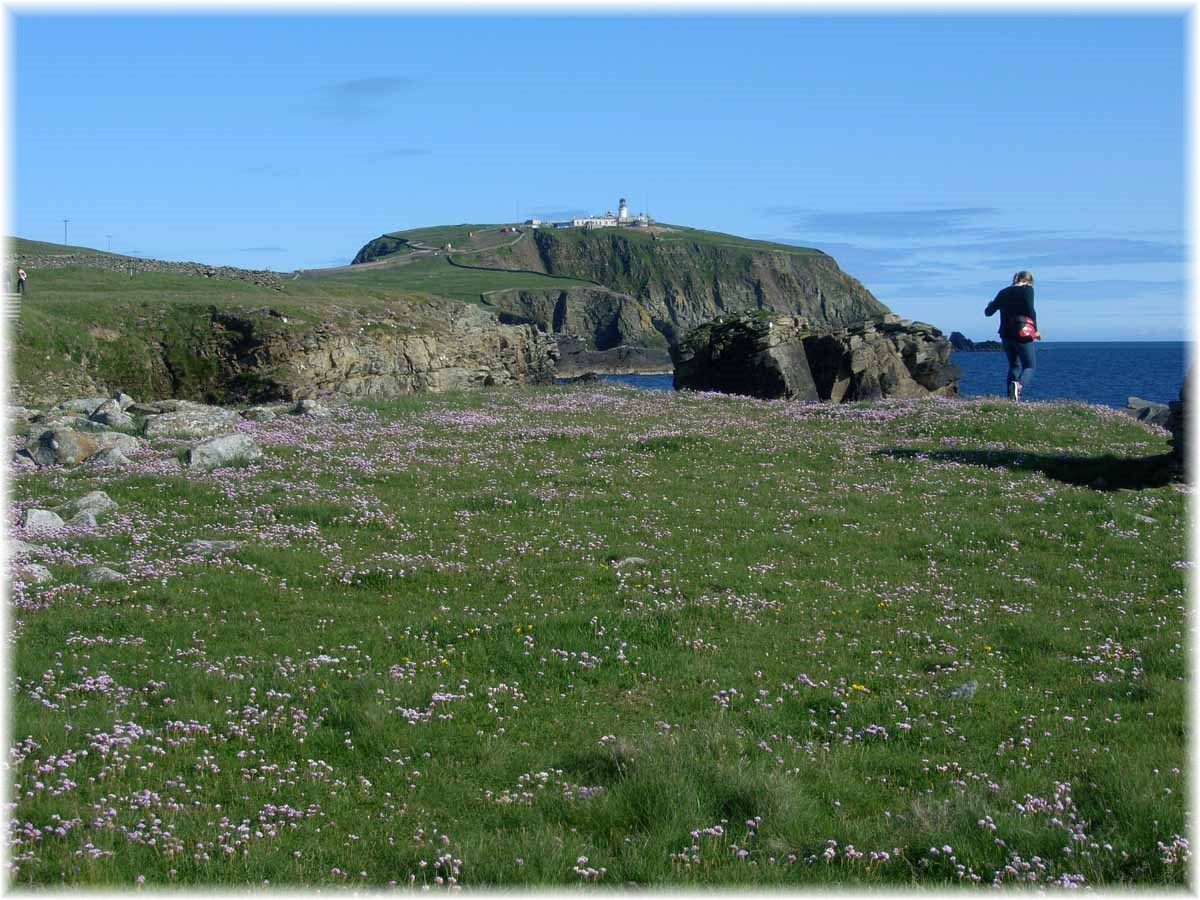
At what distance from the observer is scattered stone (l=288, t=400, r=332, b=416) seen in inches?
1176

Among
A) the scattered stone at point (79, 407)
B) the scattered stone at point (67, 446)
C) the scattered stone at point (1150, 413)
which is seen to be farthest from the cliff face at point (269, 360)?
the scattered stone at point (1150, 413)

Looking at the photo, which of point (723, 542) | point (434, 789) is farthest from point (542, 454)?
point (434, 789)

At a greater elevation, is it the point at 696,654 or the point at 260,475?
the point at 260,475

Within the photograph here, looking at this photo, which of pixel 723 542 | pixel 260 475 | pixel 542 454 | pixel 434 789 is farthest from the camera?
pixel 542 454

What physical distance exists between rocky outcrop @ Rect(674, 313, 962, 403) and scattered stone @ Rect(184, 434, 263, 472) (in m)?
22.9

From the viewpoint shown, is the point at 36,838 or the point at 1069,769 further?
the point at 1069,769

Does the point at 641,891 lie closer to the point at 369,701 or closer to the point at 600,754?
the point at 600,754

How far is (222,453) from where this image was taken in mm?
22625

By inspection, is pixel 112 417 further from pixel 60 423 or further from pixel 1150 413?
pixel 1150 413

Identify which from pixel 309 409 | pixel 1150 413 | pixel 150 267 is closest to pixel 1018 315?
pixel 1150 413

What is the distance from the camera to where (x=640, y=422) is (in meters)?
30.6

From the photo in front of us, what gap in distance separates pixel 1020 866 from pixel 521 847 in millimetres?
3417

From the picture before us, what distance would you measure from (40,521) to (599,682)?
1056cm

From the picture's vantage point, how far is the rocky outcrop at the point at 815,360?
41719 mm
